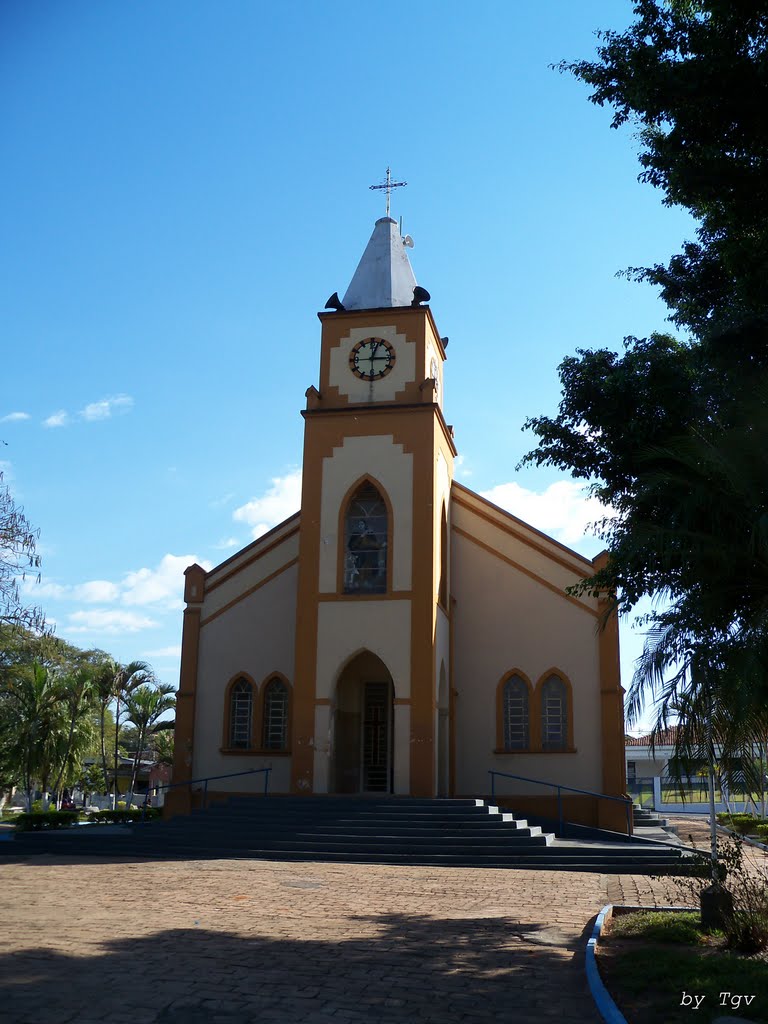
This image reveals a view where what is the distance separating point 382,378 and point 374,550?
4.69 meters

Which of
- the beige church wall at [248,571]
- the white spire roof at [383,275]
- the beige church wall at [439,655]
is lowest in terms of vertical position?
the beige church wall at [439,655]

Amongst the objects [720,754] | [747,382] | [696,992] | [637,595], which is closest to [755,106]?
[747,382]

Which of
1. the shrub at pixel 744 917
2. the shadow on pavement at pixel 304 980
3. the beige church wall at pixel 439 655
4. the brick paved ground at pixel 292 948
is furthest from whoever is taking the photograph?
the beige church wall at pixel 439 655

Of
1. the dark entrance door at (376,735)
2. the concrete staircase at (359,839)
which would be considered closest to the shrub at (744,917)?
the concrete staircase at (359,839)

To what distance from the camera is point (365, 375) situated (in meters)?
25.3

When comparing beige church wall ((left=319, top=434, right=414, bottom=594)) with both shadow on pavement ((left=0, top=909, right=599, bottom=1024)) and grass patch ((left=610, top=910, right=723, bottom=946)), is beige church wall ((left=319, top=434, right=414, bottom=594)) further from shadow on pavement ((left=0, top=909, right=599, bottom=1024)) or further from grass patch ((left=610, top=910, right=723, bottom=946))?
shadow on pavement ((left=0, top=909, right=599, bottom=1024))

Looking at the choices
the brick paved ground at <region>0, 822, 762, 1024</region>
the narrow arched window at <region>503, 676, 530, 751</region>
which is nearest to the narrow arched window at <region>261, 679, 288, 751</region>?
the narrow arched window at <region>503, 676, 530, 751</region>

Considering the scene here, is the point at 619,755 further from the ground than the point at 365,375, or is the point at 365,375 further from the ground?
the point at 365,375

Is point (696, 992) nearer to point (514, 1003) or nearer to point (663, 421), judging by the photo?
point (514, 1003)

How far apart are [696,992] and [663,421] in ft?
25.5

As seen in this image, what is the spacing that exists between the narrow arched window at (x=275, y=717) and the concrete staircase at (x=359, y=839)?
13.1ft

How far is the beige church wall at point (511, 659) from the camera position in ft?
76.8

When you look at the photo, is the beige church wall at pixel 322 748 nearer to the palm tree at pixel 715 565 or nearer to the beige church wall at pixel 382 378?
the beige church wall at pixel 382 378

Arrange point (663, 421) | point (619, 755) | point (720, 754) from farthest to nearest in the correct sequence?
point (619, 755)
point (663, 421)
point (720, 754)
